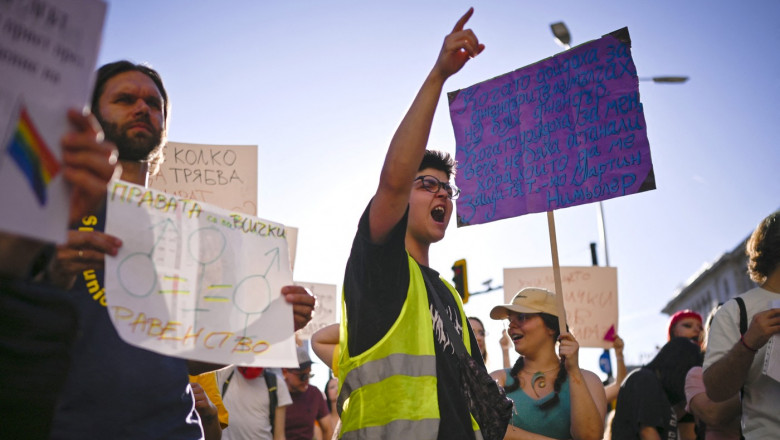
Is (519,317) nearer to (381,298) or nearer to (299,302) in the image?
(381,298)

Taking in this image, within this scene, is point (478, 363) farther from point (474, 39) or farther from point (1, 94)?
point (1, 94)

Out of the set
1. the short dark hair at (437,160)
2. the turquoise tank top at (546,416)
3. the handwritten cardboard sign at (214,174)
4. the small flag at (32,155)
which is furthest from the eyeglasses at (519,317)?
the small flag at (32,155)

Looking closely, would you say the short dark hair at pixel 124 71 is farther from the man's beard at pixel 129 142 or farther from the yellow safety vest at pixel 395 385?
the yellow safety vest at pixel 395 385

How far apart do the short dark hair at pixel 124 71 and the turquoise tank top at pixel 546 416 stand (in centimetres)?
264

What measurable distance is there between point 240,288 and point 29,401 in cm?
75

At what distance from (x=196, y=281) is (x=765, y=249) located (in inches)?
124

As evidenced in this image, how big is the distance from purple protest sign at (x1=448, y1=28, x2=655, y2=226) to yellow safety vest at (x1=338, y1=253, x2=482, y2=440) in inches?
71.9

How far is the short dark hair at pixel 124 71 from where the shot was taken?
2494 mm

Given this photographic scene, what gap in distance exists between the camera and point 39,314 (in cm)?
151

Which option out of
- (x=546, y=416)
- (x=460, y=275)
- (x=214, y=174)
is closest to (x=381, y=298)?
(x=546, y=416)

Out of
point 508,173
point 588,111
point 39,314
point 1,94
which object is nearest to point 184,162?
point 508,173

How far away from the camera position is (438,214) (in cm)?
312

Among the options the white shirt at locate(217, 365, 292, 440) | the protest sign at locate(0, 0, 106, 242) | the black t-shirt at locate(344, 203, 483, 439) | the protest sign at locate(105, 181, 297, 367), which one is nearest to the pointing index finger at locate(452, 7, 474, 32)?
the black t-shirt at locate(344, 203, 483, 439)

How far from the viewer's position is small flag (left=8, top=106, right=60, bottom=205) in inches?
45.8
